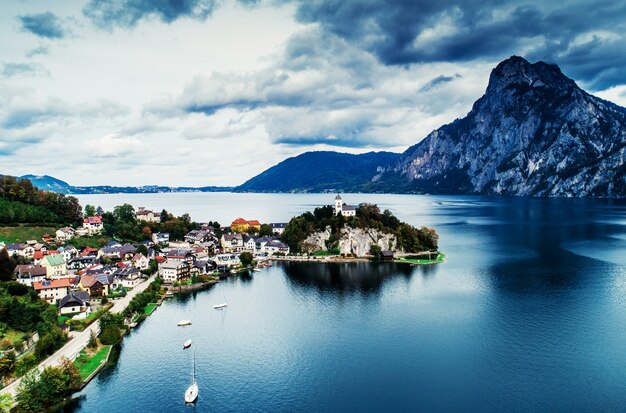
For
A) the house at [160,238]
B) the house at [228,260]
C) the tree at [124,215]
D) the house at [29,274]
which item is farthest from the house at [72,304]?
the tree at [124,215]

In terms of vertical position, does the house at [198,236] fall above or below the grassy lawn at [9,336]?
above

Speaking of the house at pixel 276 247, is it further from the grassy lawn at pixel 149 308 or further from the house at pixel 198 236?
the grassy lawn at pixel 149 308

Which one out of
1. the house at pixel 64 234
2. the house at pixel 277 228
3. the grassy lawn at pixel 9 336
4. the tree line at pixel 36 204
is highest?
the tree line at pixel 36 204

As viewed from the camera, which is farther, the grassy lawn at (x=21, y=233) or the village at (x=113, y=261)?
the grassy lawn at (x=21, y=233)

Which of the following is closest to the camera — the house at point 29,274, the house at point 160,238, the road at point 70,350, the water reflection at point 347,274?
the road at point 70,350

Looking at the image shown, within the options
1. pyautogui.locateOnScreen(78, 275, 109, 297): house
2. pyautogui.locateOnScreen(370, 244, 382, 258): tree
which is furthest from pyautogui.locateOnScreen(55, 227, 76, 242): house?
→ pyautogui.locateOnScreen(370, 244, 382, 258): tree

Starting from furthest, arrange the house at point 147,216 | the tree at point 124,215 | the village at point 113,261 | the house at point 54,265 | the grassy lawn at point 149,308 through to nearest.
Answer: the house at point 147,216 → the tree at point 124,215 → the house at point 54,265 → the village at point 113,261 → the grassy lawn at point 149,308
